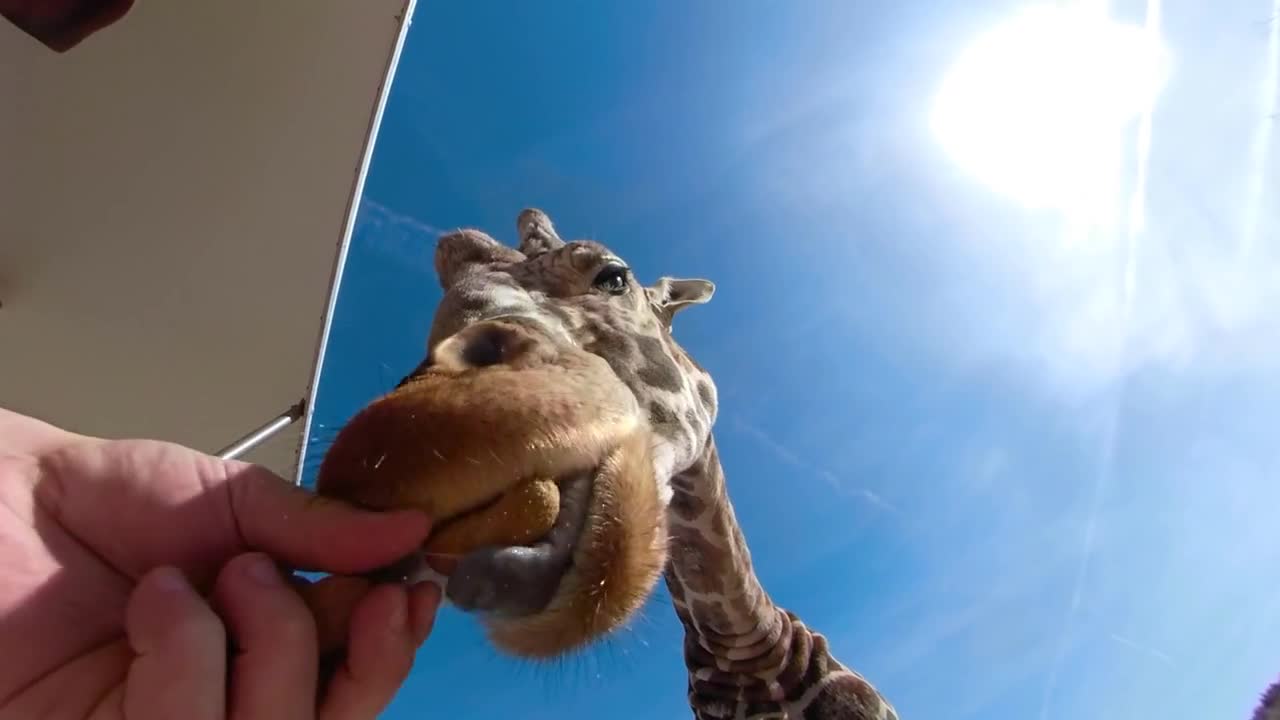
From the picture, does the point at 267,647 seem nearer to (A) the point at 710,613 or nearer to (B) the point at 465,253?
(B) the point at 465,253

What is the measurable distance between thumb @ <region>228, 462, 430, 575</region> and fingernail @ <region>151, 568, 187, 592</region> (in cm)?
10

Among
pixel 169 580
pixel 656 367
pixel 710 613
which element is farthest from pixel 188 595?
pixel 710 613

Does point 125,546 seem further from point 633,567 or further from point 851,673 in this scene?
point 851,673

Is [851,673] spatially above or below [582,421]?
above

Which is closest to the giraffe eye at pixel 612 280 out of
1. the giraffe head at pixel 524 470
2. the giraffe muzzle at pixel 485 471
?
the giraffe head at pixel 524 470

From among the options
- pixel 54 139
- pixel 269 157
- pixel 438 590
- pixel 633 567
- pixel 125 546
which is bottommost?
pixel 125 546

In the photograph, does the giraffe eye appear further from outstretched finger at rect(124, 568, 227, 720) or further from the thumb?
outstretched finger at rect(124, 568, 227, 720)

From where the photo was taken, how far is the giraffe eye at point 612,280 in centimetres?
191

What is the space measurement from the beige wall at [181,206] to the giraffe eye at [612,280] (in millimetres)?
2285

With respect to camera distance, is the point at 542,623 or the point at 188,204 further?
the point at 188,204

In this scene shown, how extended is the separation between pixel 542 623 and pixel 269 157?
400 centimetres

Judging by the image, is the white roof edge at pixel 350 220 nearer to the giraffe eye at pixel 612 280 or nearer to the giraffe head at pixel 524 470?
the giraffe eye at pixel 612 280

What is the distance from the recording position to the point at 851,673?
255 cm

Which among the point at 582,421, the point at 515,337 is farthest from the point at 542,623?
the point at 515,337
